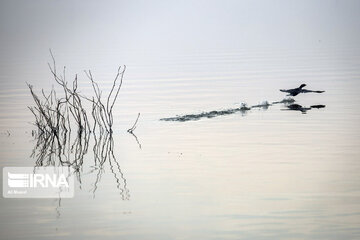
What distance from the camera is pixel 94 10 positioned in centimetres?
16762

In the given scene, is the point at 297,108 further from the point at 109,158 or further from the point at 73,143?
the point at 109,158

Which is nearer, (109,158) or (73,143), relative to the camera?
(109,158)

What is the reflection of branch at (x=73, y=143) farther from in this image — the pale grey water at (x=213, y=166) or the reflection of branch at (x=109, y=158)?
the pale grey water at (x=213, y=166)

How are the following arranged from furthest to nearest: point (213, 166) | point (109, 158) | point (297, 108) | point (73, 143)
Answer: point (297, 108), point (73, 143), point (109, 158), point (213, 166)

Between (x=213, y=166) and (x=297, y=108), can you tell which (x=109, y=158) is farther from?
(x=297, y=108)

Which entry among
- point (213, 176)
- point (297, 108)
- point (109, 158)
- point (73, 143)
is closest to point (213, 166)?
point (213, 176)

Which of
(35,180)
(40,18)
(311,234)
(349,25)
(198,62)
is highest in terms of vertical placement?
(40,18)

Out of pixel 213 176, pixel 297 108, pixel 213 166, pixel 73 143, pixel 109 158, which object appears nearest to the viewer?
pixel 213 176

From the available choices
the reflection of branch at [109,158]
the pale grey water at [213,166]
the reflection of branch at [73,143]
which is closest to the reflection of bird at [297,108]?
the pale grey water at [213,166]

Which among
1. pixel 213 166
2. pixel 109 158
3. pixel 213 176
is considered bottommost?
pixel 213 176

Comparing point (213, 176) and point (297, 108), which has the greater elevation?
point (297, 108)

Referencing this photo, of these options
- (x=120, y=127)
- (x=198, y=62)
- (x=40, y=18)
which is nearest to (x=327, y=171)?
(x=120, y=127)

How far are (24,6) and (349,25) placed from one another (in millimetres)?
70299

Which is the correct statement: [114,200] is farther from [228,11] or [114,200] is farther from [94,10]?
[94,10]
